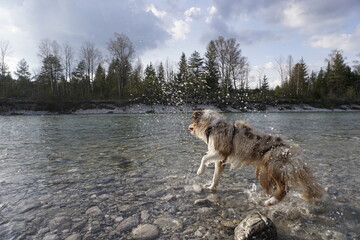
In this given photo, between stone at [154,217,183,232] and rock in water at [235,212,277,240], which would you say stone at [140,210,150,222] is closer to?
stone at [154,217,183,232]

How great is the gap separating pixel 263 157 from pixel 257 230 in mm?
1561

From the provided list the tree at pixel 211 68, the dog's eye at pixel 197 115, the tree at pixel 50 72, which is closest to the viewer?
the dog's eye at pixel 197 115

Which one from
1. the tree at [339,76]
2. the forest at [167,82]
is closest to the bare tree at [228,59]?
the forest at [167,82]

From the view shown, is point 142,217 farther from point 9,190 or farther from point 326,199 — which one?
point 326,199

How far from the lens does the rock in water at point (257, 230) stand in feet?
9.95

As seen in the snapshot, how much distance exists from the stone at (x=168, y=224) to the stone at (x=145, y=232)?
12cm

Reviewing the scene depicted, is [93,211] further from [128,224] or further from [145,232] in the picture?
[145,232]

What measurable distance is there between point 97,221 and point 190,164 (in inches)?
152

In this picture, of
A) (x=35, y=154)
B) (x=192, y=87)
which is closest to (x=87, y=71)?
(x=192, y=87)

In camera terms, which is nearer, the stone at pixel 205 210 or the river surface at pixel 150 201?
the river surface at pixel 150 201

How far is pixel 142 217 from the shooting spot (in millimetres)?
3781

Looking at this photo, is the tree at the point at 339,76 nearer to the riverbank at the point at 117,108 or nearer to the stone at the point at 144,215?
the riverbank at the point at 117,108

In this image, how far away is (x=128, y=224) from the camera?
3.55m

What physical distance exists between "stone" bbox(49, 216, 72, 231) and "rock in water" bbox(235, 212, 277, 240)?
8.62 feet
